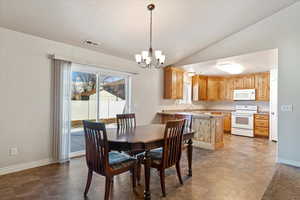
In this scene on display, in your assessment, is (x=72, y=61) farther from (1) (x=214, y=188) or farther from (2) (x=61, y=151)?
(1) (x=214, y=188)

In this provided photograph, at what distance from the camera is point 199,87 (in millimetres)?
7043

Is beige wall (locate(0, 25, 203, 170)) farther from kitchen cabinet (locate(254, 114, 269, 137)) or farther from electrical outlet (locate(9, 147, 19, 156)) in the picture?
kitchen cabinet (locate(254, 114, 269, 137))

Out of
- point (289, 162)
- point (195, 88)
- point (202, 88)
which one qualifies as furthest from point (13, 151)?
point (202, 88)

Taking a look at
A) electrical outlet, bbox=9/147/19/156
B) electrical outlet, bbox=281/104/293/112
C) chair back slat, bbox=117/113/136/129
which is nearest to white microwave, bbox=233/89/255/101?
electrical outlet, bbox=281/104/293/112

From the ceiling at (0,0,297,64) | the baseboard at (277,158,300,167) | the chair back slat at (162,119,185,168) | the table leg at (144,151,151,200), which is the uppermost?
the ceiling at (0,0,297,64)

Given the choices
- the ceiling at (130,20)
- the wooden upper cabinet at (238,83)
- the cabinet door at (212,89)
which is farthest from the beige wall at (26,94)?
the wooden upper cabinet at (238,83)

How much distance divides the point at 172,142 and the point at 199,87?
16.8 feet

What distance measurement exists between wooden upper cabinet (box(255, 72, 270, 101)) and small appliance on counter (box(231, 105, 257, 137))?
46cm

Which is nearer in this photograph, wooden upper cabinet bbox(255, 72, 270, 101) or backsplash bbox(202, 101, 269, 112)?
wooden upper cabinet bbox(255, 72, 270, 101)

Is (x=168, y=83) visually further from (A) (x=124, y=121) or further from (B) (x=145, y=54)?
(B) (x=145, y=54)

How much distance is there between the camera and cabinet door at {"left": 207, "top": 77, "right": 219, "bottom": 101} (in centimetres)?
732

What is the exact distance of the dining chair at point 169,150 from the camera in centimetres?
223

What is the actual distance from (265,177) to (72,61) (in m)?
4.08

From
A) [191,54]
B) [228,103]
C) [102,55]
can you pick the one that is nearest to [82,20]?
[102,55]
